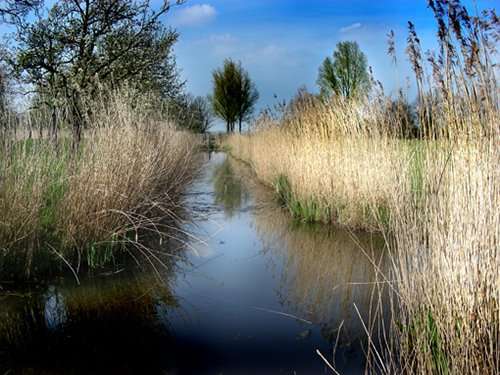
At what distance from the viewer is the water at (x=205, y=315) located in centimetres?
259

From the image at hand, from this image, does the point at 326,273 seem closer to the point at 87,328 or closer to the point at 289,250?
the point at 289,250

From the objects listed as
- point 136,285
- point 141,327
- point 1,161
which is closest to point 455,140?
point 141,327

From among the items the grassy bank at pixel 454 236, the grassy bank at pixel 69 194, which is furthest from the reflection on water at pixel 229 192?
the grassy bank at pixel 454 236

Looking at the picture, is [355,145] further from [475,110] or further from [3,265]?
[3,265]

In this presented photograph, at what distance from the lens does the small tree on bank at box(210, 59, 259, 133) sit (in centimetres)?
3164

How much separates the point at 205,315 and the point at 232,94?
29.8m

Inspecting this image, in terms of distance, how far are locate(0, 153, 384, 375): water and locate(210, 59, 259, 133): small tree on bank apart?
27.4m

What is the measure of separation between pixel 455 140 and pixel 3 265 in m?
3.74

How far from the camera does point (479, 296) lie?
6.82 ft

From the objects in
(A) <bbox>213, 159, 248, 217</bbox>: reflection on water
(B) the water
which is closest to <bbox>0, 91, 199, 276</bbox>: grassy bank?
(B) the water

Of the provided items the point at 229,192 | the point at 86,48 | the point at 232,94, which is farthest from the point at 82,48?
the point at 232,94

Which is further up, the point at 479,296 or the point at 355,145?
the point at 355,145

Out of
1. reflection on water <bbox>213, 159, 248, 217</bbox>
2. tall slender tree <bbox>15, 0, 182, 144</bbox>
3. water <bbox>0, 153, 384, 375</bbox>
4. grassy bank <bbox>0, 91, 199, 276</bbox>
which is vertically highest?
tall slender tree <bbox>15, 0, 182, 144</bbox>

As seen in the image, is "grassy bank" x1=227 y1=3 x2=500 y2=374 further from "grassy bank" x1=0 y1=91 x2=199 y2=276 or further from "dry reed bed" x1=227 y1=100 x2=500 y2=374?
"grassy bank" x1=0 y1=91 x2=199 y2=276
